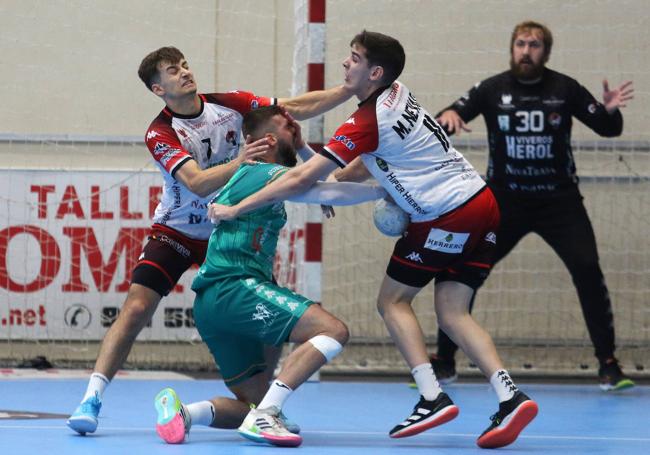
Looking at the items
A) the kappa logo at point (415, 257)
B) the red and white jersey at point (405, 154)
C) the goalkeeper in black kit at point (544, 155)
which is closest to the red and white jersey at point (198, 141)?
the red and white jersey at point (405, 154)

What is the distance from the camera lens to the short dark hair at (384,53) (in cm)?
526

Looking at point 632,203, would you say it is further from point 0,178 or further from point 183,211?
point 0,178

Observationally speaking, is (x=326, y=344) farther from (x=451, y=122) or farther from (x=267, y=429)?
(x=451, y=122)

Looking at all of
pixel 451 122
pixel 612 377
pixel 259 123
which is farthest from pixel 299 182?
pixel 612 377

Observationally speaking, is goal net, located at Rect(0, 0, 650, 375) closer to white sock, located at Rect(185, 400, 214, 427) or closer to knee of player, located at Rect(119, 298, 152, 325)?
knee of player, located at Rect(119, 298, 152, 325)

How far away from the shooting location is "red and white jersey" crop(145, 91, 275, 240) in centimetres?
588

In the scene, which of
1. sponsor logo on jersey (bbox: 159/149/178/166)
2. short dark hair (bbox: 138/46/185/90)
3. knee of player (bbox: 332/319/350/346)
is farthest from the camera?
short dark hair (bbox: 138/46/185/90)

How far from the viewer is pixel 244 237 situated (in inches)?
204

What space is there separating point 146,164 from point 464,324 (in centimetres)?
393

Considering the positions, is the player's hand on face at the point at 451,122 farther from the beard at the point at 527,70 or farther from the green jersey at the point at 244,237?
the green jersey at the point at 244,237

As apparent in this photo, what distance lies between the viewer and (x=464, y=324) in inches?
211

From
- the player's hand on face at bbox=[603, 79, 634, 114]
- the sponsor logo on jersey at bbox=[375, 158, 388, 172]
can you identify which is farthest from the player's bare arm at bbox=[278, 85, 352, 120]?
the player's hand on face at bbox=[603, 79, 634, 114]

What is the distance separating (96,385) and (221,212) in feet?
3.51

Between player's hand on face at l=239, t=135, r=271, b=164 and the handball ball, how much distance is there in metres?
0.58
